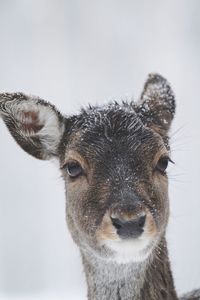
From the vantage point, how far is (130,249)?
7590mm

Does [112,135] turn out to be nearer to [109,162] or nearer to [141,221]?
[109,162]

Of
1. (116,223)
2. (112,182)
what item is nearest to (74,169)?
(112,182)

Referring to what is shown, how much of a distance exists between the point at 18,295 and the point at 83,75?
16.7m

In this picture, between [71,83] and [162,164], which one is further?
[71,83]

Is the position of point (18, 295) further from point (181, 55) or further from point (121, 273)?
point (181, 55)

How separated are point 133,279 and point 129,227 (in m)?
0.86

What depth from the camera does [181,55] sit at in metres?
32.2

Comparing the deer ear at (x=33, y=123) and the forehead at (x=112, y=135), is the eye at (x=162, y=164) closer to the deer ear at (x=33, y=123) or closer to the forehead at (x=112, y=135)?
the forehead at (x=112, y=135)

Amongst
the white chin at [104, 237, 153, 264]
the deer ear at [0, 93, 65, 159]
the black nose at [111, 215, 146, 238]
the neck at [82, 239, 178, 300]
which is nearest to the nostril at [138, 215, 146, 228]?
the black nose at [111, 215, 146, 238]

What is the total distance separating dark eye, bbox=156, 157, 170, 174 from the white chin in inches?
30.3

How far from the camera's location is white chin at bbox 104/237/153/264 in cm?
754

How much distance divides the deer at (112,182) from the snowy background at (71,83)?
9.82 meters

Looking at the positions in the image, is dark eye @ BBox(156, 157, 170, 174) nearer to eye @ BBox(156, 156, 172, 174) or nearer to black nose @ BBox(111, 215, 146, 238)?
eye @ BBox(156, 156, 172, 174)

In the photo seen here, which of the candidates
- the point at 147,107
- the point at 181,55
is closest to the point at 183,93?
the point at 181,55
